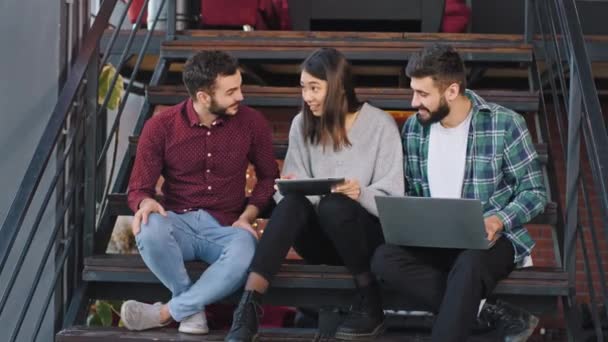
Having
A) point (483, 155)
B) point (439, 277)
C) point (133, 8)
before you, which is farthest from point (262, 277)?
point (133, 8)

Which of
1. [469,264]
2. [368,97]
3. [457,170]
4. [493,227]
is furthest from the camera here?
[368,97]

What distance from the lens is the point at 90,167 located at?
3.25 meters

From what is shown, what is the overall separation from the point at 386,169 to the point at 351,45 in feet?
3.46

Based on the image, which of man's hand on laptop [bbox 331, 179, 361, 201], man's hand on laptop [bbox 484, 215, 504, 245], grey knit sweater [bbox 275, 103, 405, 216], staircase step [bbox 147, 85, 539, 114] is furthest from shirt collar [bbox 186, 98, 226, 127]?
man's hand on laptop [bbox 484, 215, 504, 245]

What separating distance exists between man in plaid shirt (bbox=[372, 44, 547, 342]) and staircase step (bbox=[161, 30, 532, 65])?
34.2 inches

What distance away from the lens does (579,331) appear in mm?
2918

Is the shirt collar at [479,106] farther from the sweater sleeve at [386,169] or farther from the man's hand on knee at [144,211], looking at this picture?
the man's hand on knee at [144,211]

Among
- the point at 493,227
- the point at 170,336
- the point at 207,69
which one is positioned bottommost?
the point at 170,336

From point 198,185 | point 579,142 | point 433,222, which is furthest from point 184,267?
point 579,142

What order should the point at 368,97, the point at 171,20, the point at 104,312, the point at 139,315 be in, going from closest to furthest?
the point at 139,315, the point at 368,97, the point at 171,20, the point at 104,312

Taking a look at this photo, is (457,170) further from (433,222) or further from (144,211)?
(144,211)

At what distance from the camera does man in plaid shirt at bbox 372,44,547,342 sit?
2.84 metres

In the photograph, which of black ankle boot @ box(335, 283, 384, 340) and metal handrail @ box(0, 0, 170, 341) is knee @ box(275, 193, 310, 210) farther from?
metal handrail @ box(0, 0, 170, 341)

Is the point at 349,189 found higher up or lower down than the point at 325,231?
higher up
